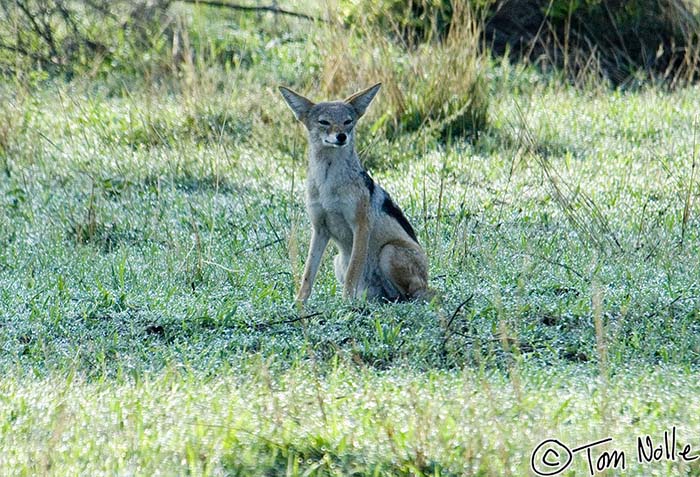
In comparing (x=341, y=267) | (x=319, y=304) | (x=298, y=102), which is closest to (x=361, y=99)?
(x=298, y=102)

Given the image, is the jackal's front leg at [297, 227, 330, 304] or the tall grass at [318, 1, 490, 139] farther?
the tall grass at [318, 1, 490, 139]

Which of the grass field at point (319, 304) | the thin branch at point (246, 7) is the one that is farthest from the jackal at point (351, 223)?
the thin branch at point (246, 7)

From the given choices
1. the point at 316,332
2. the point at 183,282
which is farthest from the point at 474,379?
the point at 183,282

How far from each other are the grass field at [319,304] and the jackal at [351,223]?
8.6 inches

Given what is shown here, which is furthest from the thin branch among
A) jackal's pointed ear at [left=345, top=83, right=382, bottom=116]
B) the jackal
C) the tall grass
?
the jackal

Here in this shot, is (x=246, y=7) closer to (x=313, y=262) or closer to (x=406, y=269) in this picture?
(x=313, y=262)

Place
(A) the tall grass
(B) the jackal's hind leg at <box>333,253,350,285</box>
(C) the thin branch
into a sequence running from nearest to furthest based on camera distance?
(B) the jackal's hind leg at <box>333,253,350,285</box>, (A) the tall grass, (C) the thin branch

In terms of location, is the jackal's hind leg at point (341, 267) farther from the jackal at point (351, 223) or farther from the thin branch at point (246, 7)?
the thin branch at point (246, 7)

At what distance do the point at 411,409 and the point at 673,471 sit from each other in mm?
901

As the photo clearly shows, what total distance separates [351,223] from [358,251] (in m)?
0.17

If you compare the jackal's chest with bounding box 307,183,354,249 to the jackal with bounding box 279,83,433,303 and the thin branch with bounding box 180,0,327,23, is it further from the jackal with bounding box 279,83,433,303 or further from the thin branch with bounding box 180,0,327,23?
the thin branch with bounding box 180,0,327,23

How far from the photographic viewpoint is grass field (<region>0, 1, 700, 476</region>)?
12.5 ft

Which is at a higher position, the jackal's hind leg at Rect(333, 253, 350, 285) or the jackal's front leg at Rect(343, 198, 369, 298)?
the jackal's front leg at Rect(343, 198, 369, 298)

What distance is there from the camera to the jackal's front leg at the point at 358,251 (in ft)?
19.0
